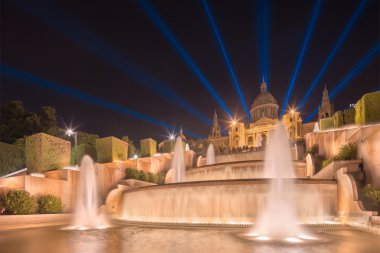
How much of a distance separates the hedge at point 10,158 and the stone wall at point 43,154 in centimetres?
166

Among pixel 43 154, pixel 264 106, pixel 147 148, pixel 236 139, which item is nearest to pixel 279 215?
pixel 43 154

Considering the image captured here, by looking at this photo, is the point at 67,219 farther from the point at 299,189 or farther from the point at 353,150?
the point at 353,150

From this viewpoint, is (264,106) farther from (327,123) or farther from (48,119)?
(48,119)

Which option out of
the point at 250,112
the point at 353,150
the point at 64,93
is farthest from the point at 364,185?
the point at 250,112

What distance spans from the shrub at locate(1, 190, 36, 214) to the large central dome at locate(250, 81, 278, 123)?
82.0m

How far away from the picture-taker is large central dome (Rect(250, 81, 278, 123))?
94875mm

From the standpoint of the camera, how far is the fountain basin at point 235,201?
13.6 meters

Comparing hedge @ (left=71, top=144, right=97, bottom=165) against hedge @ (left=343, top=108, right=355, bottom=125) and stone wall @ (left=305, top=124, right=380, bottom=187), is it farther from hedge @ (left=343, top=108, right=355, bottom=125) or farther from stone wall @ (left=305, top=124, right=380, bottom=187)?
hedge @ (left=343, top=108, right=355, bottom=125)

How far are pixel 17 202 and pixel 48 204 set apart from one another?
2.32 meters

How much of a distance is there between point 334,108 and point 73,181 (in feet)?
262

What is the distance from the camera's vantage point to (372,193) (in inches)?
510

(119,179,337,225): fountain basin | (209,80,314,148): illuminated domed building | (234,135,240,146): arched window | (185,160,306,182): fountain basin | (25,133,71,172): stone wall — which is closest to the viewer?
(119,179,337,225): fountain basin

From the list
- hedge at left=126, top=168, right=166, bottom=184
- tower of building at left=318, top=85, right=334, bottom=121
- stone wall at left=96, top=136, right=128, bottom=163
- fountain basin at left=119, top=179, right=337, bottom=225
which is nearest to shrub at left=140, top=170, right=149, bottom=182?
hedge at left=126, top=168, right=166, bottom=184

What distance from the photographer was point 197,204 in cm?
1462
